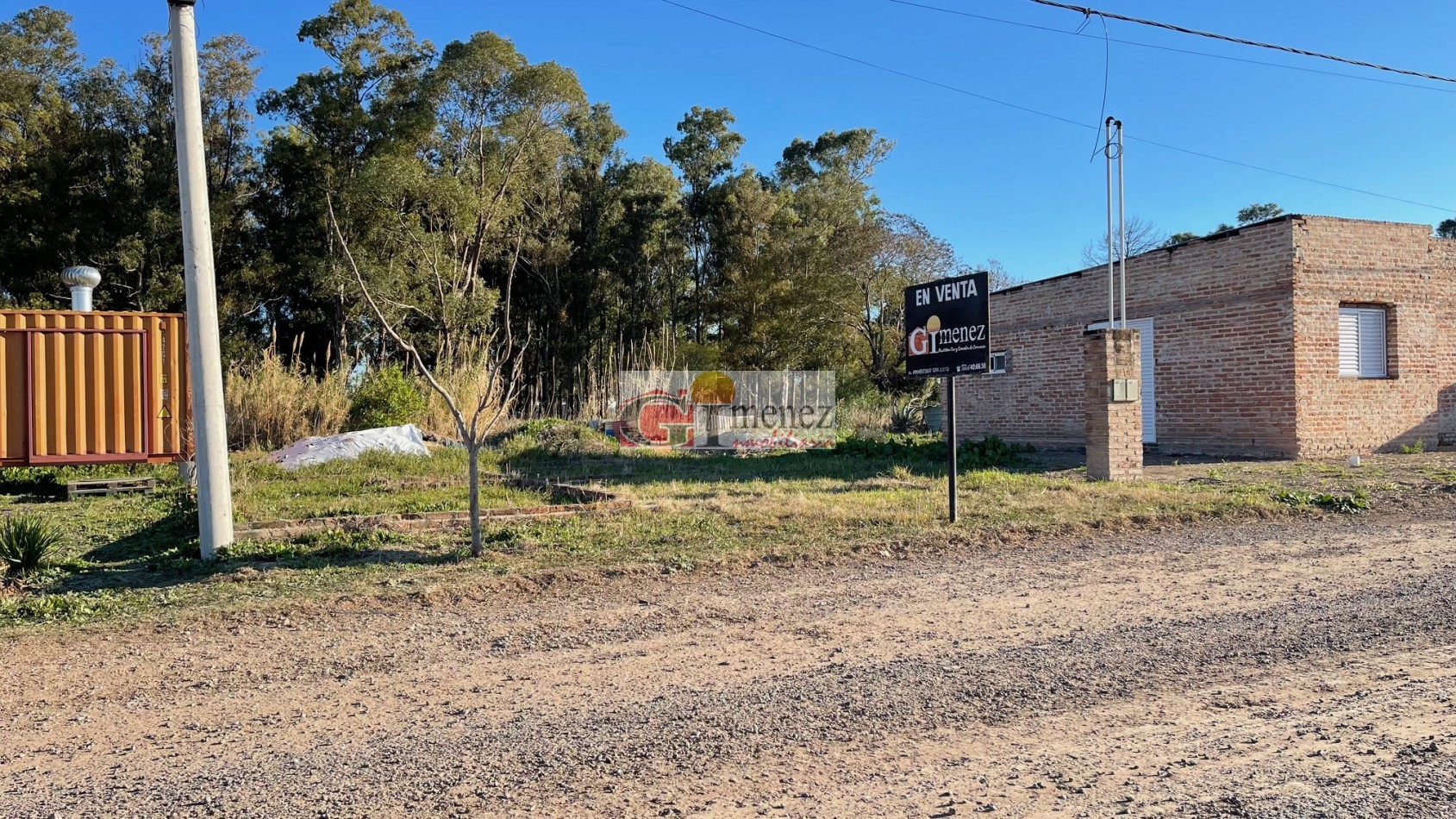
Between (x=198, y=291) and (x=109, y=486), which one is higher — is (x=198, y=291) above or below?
above

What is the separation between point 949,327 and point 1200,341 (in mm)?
8514

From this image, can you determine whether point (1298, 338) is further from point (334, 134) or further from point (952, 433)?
point (334, 134)

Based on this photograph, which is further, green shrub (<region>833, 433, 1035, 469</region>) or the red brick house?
green shrub (<region>833, 433, 1035, 469</region>)

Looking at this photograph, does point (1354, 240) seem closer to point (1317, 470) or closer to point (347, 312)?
point (1317, 470)

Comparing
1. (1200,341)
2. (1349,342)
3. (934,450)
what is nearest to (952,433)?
(934,450)

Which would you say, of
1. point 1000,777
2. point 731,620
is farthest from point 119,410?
point 1000,777

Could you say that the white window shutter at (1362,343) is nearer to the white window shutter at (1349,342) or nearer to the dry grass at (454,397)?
the white window shutter at (1349,342)

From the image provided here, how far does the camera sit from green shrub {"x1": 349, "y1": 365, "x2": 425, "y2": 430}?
16266mm

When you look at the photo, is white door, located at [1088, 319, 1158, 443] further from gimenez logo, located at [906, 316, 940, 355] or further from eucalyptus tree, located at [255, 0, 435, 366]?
eucalyptus tree, located at [255, 0, 435, 366]

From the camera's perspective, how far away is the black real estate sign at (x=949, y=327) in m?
9.14

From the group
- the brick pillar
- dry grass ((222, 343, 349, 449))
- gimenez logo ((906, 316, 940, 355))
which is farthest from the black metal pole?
dry grass ((222, 343, 349, 449))

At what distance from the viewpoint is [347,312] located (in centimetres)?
2703

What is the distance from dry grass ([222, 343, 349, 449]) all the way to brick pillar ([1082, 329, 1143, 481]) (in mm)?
12664

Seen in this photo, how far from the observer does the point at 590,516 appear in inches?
348
